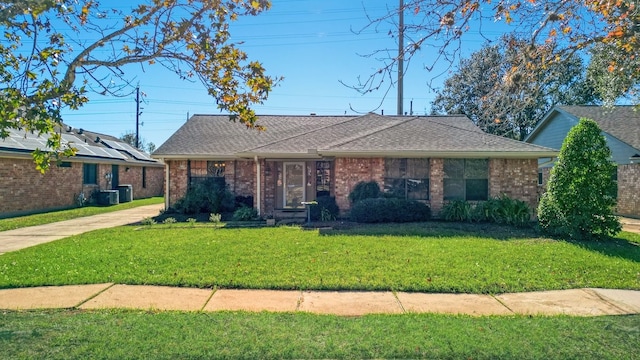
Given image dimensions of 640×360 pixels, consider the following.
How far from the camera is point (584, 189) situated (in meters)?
9.96

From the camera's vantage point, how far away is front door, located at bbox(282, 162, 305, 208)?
642 inches

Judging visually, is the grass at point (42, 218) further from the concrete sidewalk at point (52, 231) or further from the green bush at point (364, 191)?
the green bush at point (364, 191)

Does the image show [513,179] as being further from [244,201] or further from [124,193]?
[124,193]

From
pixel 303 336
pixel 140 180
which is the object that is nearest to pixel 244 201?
pixel 303 336

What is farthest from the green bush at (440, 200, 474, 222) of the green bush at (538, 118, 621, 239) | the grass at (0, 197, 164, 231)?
the grass at (0, 197, 164, 231)

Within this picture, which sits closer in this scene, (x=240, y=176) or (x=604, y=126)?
(x=240, y=176)

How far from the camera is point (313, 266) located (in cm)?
726

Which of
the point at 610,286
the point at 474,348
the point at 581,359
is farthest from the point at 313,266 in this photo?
the point at 610,286

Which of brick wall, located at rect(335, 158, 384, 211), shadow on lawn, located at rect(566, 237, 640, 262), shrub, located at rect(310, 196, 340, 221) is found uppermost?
brick wall, located at rect(335, 158, 384, 211)

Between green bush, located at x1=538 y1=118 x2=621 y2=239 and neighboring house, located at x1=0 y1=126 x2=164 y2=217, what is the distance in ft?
43.8

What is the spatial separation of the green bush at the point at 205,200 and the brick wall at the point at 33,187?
6.79m

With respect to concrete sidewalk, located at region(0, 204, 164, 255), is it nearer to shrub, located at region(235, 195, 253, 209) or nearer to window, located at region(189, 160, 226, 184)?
window, located at region(189, 160, 226, 184)

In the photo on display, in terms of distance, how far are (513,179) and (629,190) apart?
710cm

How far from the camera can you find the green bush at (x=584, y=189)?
9844mm
